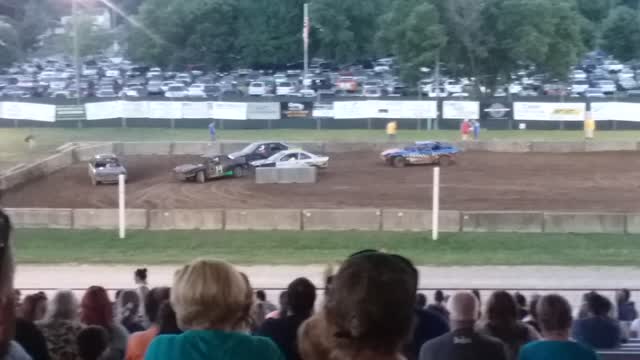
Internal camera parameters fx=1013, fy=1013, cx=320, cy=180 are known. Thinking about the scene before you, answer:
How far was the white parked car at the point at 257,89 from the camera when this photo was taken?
59.4 m

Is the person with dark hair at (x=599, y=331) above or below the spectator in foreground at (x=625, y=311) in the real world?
above

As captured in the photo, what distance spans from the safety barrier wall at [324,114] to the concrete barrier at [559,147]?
254 inches

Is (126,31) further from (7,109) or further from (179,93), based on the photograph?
(7,109)

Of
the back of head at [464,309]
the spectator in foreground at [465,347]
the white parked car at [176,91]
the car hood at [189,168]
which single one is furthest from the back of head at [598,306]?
the white parked car at [176,91]

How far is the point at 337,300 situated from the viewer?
2471 millimetres

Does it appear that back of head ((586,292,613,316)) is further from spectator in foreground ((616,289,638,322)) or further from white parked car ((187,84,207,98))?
white parked car ((187,84,207,98))

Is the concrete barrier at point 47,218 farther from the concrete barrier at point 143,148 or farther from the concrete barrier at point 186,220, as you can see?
the concrete barrier at point 143,148

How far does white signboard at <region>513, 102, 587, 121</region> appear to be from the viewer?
41.7 m

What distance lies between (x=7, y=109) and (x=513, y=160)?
21.3 metres

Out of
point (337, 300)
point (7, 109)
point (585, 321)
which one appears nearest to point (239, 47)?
point (7, 109)

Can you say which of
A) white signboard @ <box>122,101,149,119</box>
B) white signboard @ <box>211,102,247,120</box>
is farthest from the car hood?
white signboard @ <box>122,101,149,119</box>

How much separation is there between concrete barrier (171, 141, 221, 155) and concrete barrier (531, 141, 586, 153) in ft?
36.7

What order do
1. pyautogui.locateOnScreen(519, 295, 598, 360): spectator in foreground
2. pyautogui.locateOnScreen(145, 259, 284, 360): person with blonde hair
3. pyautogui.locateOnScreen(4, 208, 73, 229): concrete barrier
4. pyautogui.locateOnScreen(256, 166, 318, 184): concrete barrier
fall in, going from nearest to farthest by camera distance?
pyautogui.locateOnScreen(145, 259, 284, 360): person with blonde hair → pyautogui.locateOnScreen(519, 295, 598, 360): spectator in foreground → pyautogui.locateOnScreen(4, 208, 73, 229): concrete barrier → pyautogui.locateOnScreen(256, 166, 318, 184): concrete barrier

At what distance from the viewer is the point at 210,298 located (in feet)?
9.20
